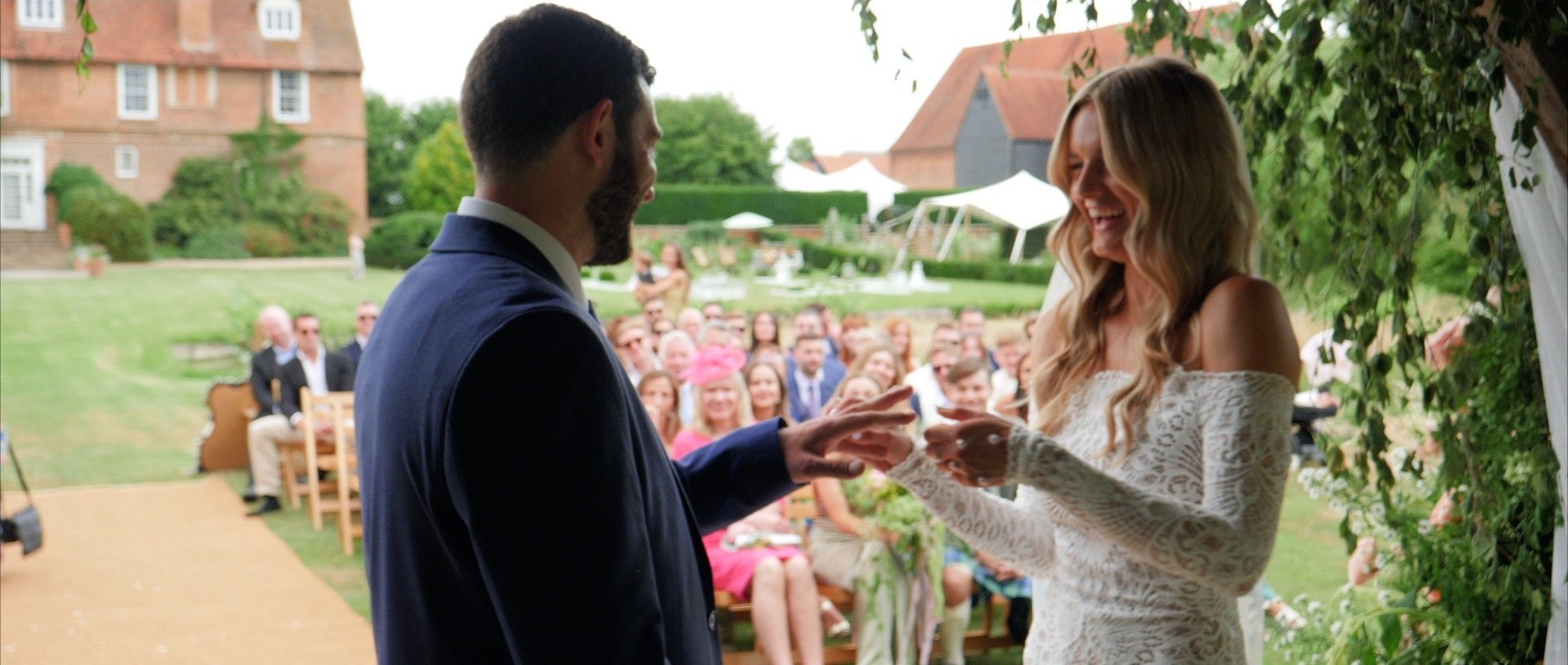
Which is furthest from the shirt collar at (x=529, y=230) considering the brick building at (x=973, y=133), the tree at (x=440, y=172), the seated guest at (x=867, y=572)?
the brick building at (x=973, y=133)

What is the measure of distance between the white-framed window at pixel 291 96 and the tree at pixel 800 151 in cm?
434

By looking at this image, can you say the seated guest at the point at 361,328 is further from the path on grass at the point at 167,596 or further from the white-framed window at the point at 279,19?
the white-framed window at the point at 279,19

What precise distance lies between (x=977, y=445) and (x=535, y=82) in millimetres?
742

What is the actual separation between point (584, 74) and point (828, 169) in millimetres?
11805

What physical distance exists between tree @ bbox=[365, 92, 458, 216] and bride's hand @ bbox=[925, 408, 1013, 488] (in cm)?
902

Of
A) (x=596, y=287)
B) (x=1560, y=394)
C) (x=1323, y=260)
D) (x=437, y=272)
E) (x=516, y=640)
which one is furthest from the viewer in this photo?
(x=596, y=287)

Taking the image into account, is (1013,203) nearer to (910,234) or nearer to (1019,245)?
(1019,245)

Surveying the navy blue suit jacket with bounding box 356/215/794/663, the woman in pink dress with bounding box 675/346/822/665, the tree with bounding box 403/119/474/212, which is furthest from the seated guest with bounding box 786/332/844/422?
the navy blue suit jacket with bounding box 356/215/794/663

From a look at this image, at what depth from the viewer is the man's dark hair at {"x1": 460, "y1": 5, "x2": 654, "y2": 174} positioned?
3.92 ft

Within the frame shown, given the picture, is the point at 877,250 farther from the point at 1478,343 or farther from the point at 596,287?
the point at 1478,343

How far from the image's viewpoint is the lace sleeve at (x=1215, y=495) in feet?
5.19

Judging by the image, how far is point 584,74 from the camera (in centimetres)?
121

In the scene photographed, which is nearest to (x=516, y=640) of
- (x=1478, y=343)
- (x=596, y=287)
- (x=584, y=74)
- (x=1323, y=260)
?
(x=584, y=74)

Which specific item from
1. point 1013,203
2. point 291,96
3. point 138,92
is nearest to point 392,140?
point 291,96
